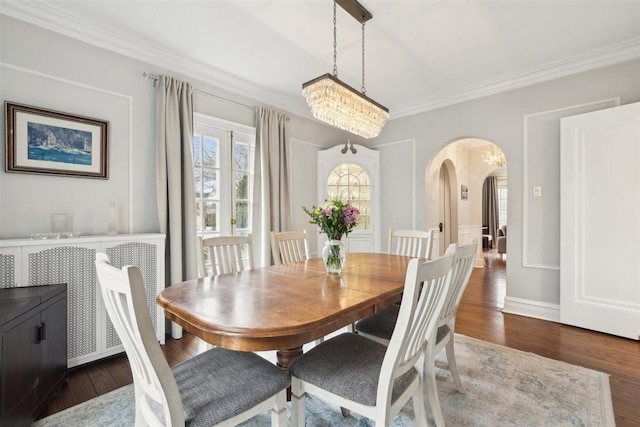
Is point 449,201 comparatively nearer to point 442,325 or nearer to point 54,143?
point 442,325

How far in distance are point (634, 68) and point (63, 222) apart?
204 inches

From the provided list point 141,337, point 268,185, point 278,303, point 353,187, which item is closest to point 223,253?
point 278,303

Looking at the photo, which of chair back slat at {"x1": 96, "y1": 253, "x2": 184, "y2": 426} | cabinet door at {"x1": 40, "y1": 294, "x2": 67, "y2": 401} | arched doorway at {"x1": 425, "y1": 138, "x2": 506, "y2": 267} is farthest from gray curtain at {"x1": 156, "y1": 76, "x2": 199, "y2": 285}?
arched doorway at {"x1": 425, "y1": 138, "x2": 506, "y2": 267}

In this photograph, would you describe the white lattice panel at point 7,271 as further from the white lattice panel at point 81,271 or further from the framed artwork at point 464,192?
the framed artwork at point 464,192

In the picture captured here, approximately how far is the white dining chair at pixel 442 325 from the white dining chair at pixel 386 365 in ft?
0.31

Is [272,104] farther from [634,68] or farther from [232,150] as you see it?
[634,68]

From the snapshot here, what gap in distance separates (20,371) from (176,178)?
1.73 meters

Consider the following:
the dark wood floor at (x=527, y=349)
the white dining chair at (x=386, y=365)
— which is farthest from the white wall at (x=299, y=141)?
the white dining chair at (x=386, y=365)

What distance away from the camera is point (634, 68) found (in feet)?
9.23

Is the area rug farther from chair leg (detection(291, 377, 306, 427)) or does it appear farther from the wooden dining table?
the wooden dining table

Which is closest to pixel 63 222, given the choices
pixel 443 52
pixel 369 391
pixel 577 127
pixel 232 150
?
pixel 232 150

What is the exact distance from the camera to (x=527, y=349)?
2.52 metres

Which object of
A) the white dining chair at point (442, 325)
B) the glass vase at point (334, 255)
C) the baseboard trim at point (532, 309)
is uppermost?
the glass vase at point (334, 255)

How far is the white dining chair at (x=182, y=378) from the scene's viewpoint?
2.95ft
